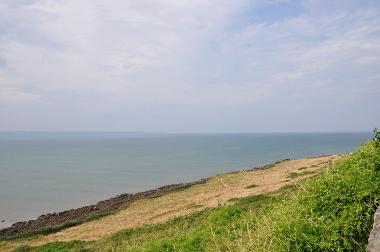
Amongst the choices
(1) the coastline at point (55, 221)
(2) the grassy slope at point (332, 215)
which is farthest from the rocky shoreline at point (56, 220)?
(2) the grassy slope at point (332, 215)

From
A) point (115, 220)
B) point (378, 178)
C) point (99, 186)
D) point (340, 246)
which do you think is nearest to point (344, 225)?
point (340, 246)

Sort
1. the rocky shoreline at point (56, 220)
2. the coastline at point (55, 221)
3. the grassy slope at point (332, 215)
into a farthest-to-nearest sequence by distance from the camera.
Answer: the rocky shoreline at point (56, 220), the coastline at point (55, 221), the grassy slope at point (332, 215)

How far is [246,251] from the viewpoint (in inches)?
382

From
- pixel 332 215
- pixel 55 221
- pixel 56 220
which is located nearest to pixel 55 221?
pixel 55 221

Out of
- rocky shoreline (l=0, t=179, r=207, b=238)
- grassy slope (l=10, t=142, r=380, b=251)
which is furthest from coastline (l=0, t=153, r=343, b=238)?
grassy slope (l=10, t=142, r=380, b=251)

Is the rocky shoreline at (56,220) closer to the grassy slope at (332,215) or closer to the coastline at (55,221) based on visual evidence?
the coastline at (55,221)

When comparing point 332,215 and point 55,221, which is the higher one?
point 332,215

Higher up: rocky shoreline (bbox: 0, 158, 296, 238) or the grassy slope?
the grassy slope

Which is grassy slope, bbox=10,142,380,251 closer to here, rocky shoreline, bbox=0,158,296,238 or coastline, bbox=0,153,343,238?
coastline, bbox=0,153,343,238

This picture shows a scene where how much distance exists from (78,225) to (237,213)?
31.2m

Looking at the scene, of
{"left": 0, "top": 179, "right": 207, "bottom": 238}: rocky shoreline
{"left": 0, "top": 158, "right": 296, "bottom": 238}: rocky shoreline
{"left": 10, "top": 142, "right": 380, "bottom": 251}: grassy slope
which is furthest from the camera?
{"left": 0, "top": 179, "right": 207, "bottom": 238}: rocky shoreline

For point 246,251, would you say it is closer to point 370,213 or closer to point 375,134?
point 370,213

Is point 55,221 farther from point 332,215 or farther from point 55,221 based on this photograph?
point 332,215

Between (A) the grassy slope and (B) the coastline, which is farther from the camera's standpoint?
(B) the coastline
